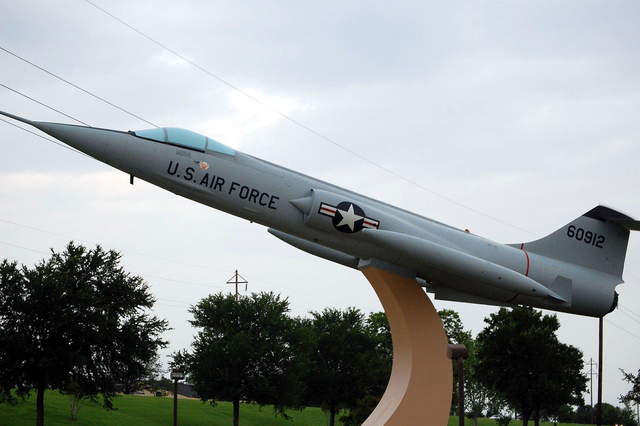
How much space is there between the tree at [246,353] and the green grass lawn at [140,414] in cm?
403

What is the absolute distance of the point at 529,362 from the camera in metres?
43.2

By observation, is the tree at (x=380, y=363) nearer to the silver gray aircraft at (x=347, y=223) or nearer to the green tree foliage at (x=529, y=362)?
the green tree foliage at (x=529, y=362)

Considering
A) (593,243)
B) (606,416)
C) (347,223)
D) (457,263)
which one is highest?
(593,243)

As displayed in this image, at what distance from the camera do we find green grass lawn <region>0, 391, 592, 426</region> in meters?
36.0

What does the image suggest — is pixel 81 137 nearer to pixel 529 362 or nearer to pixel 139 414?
pixel 139 414

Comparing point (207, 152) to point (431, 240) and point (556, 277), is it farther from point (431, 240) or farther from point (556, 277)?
point (556, 277)

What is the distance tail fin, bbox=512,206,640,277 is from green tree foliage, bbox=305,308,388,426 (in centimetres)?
2487

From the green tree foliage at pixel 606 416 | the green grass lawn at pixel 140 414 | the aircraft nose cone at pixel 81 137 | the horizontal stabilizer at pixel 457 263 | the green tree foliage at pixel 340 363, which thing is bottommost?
the green tree foliage at pixel 606 416

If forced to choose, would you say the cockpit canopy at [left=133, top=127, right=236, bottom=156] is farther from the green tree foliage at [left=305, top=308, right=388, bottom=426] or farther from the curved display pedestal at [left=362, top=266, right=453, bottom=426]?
the green tree foliage at [left=305, top=308, right=388, bottom=426]

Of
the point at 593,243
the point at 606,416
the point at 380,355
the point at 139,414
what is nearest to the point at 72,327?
the point at 139,414

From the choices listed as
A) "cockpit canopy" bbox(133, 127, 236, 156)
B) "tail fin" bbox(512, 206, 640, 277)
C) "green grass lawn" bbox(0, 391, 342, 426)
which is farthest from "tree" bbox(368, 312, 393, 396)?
"cockpit canopy" bbox(133, 127, 236, 156)

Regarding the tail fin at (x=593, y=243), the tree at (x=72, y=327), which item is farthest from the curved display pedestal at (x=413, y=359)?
the tree at (x=72, y=327)

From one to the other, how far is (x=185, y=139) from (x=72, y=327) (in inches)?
676

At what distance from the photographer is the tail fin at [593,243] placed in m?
19.1
